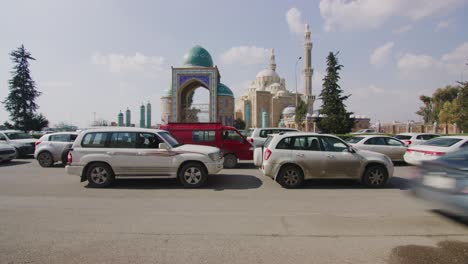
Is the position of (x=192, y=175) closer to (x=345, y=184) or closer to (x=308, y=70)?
(x=345, y=184)

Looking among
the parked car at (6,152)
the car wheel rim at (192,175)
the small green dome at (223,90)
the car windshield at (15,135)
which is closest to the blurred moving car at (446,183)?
the car wheel rim at (192,175)

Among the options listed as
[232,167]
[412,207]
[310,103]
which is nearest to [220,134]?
[232,167]

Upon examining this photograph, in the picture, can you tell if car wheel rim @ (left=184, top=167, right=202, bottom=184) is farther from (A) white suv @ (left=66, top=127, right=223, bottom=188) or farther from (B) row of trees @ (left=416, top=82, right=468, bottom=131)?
(B) row of trees @ (left=416, top=82, right=468, bottom=131)

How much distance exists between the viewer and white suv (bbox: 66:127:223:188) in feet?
22.9

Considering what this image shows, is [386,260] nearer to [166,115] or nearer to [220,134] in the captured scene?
[220,134]

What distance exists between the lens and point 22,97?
30.1 m

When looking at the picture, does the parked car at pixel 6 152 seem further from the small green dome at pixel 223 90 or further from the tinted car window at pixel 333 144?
the small green dome at pixel 223 90

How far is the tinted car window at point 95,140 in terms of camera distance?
281 inches

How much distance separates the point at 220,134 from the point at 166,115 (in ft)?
140

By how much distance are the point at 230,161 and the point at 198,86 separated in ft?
117

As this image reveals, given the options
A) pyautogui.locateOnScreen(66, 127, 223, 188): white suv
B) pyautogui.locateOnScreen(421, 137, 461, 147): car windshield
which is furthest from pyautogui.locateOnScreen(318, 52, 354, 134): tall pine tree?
pyautogui.locateOnScreen(66, 127, 223, 188): white suv

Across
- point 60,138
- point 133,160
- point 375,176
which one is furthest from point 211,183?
point 60,138

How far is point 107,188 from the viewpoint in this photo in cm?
701

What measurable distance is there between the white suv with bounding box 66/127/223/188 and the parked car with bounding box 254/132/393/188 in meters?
1.83
